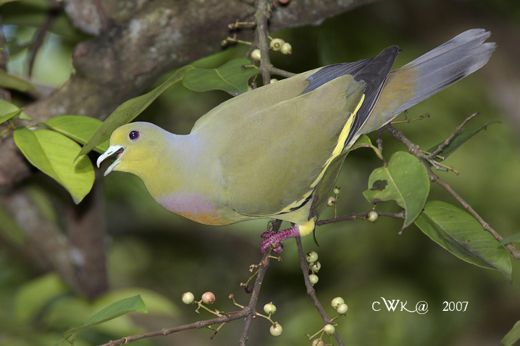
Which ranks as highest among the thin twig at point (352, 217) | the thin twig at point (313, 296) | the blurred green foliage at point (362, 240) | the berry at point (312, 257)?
the thin twig at point (352, 217)

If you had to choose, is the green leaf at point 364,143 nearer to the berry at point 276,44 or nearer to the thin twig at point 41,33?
the berry at point 276,44

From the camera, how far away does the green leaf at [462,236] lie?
6.18 feet

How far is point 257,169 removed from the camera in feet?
6.51

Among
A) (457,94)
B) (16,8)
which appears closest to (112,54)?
(16,8)

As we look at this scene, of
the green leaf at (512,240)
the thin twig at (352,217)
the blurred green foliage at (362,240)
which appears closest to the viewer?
the green leaf at (512,240)

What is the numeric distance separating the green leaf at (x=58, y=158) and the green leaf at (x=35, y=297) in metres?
1.21

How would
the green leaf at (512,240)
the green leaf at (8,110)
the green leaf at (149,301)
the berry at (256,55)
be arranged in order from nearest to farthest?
the green leaf at (512,240), the green leaf at (8,110), the berry at (256,55), the green leaf at (149,301)

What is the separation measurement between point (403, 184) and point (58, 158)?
2.75 ft

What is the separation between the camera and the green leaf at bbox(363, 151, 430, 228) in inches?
71.3

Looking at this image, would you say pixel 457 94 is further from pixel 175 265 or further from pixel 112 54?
pixel 112 54

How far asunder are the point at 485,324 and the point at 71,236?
178cm

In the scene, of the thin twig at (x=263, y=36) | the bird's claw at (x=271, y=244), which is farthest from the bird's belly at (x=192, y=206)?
the thin twig at (x=263, y=36)

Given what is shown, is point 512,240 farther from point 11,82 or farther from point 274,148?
point 11,82

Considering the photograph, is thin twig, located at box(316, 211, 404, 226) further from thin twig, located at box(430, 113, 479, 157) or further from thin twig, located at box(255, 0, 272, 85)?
thin twig, located at box(255, 0, 272, 85)
